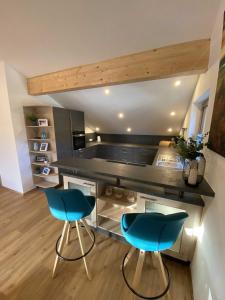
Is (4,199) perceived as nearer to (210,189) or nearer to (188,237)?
(188,237)

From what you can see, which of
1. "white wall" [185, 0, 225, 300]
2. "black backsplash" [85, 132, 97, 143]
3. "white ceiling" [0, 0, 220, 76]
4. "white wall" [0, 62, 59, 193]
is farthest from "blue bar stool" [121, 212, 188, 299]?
"black backsplash" [85, 132, 97, 143]

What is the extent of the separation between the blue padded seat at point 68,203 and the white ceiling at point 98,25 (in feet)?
5.82

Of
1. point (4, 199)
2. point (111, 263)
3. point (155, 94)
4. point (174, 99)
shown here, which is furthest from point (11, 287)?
point (174, 99)

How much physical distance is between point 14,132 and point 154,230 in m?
3.13

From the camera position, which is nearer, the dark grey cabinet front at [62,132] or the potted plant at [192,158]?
the potted plant at [192,158]

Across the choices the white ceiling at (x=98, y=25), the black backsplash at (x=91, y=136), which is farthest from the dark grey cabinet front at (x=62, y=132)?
the black backsplash at (x=91, y=136)

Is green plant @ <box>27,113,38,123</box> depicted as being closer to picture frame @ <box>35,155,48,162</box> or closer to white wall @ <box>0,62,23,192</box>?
white wall @ <box>0,62,23,192</box>

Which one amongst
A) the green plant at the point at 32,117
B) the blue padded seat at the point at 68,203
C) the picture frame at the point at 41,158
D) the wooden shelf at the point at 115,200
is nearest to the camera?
the blue padded seat at the point at 68,203

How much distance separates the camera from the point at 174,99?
296 centimetres

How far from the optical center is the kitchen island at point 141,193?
→ 136cm

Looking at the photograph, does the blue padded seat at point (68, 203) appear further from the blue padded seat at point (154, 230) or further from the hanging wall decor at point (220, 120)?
the hanging wall decor at point (220, 120)

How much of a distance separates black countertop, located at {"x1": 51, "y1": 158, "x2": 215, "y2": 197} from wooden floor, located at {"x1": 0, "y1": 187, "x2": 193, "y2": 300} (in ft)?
3.42

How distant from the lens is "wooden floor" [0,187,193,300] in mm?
1337

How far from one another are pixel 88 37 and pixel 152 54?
0.82 meters
